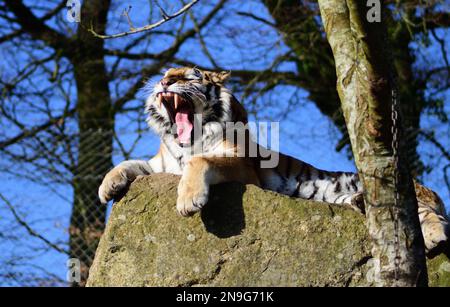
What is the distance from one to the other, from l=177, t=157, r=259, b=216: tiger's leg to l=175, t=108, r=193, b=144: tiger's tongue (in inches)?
12.6

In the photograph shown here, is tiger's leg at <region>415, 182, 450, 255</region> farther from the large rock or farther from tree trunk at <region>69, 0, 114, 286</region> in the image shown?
tree trunk at <region>69, 0, 114, 286</region>

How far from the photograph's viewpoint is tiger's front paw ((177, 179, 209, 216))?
3.75 meters

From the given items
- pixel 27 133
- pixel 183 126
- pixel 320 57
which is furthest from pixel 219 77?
pixel 320 57

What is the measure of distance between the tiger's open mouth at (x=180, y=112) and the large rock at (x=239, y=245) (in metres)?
0.55

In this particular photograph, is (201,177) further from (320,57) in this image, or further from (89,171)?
(320,57)

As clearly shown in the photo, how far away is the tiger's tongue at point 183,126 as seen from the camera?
4434 millimetres

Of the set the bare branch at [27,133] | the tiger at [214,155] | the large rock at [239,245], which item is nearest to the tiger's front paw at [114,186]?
the tiger at [214,155]

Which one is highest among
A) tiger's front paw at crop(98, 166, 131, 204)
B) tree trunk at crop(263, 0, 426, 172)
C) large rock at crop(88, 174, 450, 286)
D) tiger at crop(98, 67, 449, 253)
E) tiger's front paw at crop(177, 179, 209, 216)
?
tree trunk at crop(263, 0, 426, 172)

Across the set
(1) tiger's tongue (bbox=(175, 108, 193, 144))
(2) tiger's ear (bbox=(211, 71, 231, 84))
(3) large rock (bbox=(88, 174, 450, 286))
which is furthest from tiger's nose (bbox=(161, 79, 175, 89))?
(3) large rock (bbox=(88, 174, 450, 286))

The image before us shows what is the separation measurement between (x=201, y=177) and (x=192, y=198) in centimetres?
12

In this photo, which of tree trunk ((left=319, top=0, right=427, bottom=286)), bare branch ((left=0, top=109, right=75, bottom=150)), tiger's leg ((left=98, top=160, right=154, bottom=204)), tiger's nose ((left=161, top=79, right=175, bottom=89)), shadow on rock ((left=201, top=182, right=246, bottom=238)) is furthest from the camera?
bare branch ((left=0, top=109, right=75, bottom=150))

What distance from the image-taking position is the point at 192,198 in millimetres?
3754
